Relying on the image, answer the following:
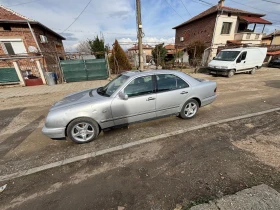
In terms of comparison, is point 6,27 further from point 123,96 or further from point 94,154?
point 94,154

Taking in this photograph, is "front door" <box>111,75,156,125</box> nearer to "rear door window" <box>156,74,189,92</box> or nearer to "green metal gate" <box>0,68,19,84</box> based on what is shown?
"rear door window" <box>156,74,189,92</box>

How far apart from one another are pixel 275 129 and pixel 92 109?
4.61 metres

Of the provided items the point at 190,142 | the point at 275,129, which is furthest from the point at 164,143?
the point at 275,129

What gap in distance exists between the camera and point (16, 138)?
360cm

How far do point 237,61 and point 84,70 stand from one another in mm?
12346

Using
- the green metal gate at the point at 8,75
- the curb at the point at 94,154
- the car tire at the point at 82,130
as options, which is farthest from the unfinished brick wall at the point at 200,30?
the car tire at the point at 82,130

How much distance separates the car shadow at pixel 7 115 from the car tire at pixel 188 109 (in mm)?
5661

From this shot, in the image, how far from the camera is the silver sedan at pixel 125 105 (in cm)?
293

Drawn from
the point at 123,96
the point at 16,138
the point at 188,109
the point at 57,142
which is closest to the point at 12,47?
the point at 16,138

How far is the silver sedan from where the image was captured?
2.93 metres

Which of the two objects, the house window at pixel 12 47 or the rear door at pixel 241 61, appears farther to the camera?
the house window at pixel 12 47

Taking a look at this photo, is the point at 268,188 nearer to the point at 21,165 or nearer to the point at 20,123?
the point at 21,165

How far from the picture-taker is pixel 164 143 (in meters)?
3.05

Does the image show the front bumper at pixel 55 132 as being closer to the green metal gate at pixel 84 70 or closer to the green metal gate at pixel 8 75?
the green metal gate at pixel 84 70
